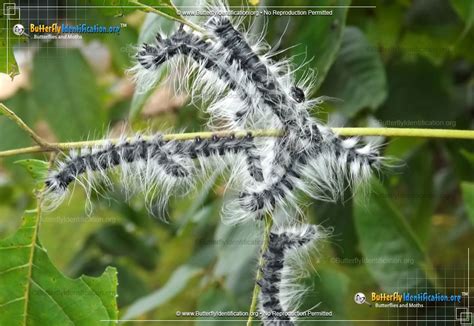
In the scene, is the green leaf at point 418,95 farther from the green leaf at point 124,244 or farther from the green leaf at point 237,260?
the green leaf at point 124,244

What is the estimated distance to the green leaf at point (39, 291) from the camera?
0.62 m

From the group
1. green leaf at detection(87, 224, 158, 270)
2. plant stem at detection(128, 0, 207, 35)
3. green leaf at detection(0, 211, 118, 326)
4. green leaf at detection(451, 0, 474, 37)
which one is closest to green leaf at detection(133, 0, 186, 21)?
A: plant stem at detection(128, 0, 207, 35)

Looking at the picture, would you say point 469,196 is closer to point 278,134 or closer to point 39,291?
point 278,134

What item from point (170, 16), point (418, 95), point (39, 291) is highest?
point (418, 95)

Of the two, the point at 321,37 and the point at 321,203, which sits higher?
the point at 321,37

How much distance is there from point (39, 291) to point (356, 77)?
0.45 m

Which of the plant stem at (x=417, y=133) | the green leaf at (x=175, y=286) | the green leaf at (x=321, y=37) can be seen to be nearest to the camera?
the plant stem at (x=417, y=133)

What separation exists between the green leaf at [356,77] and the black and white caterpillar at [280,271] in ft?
0.76

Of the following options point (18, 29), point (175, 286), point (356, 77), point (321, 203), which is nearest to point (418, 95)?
point (356, 77)

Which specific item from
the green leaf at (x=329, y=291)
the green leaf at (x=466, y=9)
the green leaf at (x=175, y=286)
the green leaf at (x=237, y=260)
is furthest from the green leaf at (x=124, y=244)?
the green leaf at (x=466, y=9)

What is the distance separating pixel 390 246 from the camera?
2.49ft

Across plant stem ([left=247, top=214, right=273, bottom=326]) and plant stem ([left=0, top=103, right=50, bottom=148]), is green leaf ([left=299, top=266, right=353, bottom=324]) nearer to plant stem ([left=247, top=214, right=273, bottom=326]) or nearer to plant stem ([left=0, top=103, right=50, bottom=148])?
plant stem ([left=247, top=214, right=273, bottom=326])

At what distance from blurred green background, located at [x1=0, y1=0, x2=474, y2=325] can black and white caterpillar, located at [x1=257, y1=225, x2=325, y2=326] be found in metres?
0.06

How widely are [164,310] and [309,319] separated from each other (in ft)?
0.89
